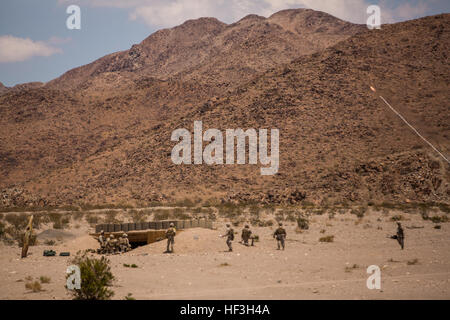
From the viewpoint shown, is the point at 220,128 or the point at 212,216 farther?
the point at 220,128

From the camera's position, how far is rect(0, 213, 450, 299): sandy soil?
13.1 m

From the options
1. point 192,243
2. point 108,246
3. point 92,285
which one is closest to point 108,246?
point 108,246

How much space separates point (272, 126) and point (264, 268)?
1746 inches

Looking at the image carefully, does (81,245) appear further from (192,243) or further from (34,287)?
(34,287)

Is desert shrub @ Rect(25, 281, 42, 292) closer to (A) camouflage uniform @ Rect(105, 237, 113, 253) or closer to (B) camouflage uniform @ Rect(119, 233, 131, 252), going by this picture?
(A) camouflage uniform @ Rect(105, 237, 113, 253)

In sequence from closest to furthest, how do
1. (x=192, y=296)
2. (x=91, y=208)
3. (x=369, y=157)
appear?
(x=192, y=296), (x=91, y=208), (x=369, y=157)

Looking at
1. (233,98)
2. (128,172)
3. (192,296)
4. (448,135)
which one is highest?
(233,98)

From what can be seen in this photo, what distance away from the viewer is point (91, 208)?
161 ft

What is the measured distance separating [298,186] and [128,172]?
72.2ft

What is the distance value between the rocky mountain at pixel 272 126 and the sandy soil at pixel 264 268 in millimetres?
22130

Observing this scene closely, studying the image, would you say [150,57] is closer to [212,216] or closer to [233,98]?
[233,98]

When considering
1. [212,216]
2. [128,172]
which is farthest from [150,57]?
[212,216]

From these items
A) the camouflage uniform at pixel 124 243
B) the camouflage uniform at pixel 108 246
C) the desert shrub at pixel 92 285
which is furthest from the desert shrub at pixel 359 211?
the desert shrub at pixel 92 285
